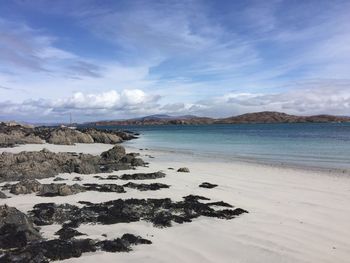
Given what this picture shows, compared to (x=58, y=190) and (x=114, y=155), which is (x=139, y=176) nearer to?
(x=58, y=190)

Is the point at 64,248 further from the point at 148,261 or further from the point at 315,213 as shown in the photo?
the point at 315,213

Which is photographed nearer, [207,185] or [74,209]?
[74,209]

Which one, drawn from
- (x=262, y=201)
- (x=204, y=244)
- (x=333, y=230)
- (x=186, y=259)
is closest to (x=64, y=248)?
(x=186, y=259)

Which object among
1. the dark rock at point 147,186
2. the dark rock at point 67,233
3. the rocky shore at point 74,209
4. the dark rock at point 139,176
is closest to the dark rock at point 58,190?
the rocky shore at point 74,209

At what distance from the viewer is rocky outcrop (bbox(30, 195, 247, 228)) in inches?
361

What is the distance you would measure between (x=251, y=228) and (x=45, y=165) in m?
10.7

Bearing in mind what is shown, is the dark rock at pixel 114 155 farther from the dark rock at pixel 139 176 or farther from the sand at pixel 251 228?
the sand at pixel 251 228

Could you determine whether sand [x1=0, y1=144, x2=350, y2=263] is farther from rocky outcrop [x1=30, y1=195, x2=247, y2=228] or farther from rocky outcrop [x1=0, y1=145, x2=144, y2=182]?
rocky outcrop [x1=0, y1=145, x2=144, y2=182]

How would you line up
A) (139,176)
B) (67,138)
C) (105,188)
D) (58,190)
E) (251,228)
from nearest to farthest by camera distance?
(251,228)
(58,190)
(105,188)
(139,176)
(67,138)

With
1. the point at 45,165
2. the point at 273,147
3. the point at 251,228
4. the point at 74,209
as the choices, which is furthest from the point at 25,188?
the point at 273,147

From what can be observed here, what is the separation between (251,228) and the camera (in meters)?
9.01

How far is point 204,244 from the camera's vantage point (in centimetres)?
783

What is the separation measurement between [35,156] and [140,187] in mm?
7808

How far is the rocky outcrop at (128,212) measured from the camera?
918 cm
